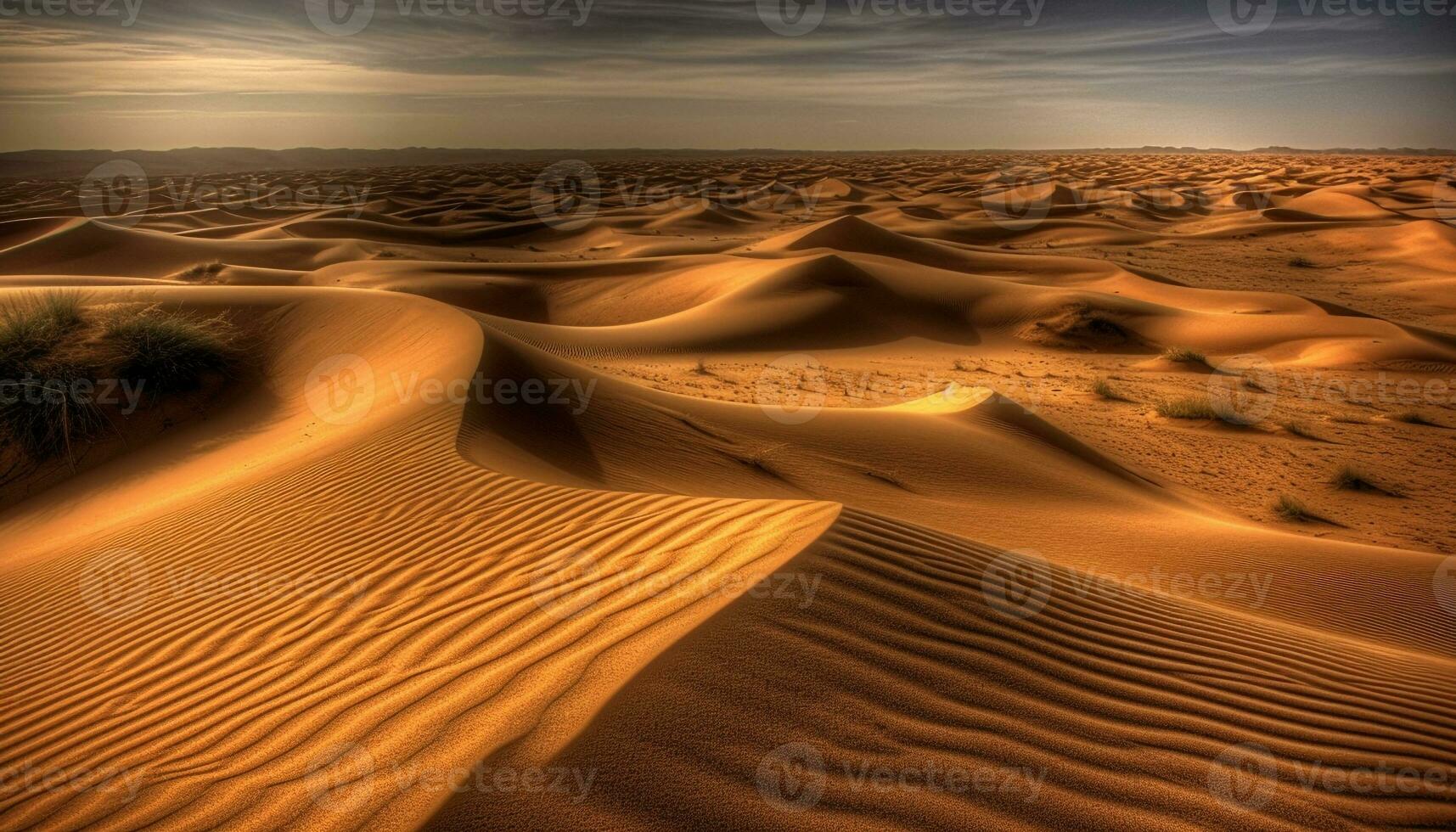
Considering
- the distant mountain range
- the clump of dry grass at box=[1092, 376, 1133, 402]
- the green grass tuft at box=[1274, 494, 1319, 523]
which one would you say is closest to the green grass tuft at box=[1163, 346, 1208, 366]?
the clump of dry grass at box=[1092, 376, 1133, 402]

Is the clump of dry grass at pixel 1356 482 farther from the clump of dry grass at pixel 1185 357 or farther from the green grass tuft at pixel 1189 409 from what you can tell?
the clump of dry grass at pixel 1185 357

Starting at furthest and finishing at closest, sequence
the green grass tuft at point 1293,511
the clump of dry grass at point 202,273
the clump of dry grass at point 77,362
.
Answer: the clump of dry grass at point 202,273 → the green grass tuft at point 1293,511 → the clump of dry grass at point 77,362

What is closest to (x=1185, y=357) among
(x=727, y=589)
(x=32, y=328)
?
(x=727, y=589)

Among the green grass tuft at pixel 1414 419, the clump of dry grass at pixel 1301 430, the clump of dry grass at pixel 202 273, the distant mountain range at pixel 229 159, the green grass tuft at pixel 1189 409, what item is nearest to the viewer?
the clump of dry grass at pixel 1301 430

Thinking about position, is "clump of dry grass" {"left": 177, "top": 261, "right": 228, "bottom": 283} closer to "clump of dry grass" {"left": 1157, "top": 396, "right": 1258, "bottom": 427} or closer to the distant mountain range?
"clump of dry grass" {"left": 1157, "top": 396, "right": 1258, "bottom": 427}

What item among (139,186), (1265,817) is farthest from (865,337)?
(139,186)

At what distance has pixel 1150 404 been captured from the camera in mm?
12594

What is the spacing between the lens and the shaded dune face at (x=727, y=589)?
7.88 feet

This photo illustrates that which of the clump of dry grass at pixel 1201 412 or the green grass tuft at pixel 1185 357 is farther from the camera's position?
the green grass tuft at pixel 1185 357

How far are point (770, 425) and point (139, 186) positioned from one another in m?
78.0

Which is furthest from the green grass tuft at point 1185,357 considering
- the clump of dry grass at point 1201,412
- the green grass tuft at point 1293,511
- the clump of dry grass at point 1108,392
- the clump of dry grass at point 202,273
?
the clump of dry grass at point 202,273

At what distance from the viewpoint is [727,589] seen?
3.23 m

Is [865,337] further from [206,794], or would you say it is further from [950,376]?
[206,794]

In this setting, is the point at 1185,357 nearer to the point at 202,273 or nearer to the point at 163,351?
the point at 163,351
